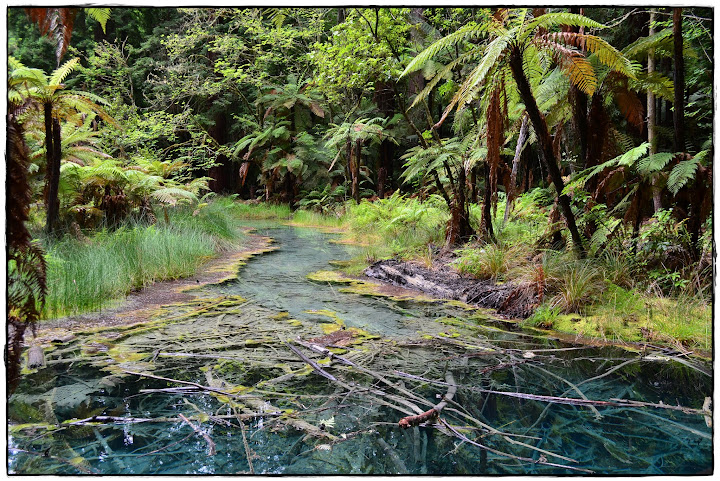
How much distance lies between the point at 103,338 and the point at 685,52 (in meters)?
4.31

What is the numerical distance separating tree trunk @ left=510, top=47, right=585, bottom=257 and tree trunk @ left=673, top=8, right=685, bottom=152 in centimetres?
80

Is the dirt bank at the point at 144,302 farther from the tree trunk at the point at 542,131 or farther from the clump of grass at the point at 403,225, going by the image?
the tree trunk at the point at 542,131

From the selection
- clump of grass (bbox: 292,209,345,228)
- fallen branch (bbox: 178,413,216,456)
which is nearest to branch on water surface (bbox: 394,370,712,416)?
fallen branch (bbox: 178,413,216,456)

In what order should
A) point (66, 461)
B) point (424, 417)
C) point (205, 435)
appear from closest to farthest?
point (66, 461)
point (205, 435)
point (424, 417)

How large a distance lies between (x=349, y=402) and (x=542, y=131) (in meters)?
2.29

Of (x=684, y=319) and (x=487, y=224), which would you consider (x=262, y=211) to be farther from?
(x=684, y=319)

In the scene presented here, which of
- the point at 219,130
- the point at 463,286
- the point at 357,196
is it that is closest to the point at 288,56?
the point at 219,130

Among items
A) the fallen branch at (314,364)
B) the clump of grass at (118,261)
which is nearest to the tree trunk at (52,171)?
the clump of grass at (118,261)

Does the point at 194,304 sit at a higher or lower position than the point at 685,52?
lower

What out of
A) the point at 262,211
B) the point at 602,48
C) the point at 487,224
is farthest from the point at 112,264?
the point at 262,211

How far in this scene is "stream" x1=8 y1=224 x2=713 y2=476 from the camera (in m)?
1.62

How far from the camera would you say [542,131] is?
3.26m

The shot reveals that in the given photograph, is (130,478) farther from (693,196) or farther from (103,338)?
(693,196)

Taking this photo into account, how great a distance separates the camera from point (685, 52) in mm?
3258
